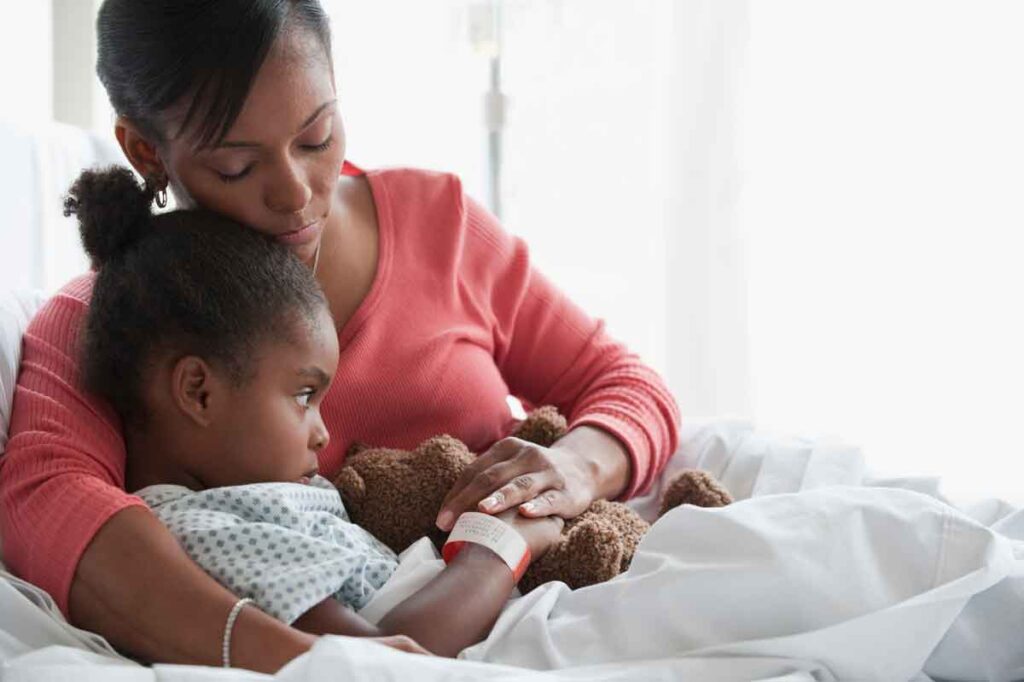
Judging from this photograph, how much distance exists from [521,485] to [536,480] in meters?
0.03

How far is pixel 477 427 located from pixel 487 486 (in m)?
0.28

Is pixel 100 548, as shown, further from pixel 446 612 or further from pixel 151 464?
pixel 446 612

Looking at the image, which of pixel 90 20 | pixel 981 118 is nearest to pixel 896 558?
pixel 981 118

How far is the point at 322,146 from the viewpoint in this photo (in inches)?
53.4

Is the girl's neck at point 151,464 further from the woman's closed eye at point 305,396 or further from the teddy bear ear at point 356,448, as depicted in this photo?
the teddy bear ear at point 356,448

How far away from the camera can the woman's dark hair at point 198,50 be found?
1268mm

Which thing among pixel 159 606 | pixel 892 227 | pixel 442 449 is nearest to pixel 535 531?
pixel 442 449

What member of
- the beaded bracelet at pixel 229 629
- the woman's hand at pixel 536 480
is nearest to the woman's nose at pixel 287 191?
the woman's hand at pixel 536 480

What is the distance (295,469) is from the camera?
4.04ft

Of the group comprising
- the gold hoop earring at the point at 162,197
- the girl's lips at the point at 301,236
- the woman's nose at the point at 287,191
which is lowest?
the girl's lips at the point at 301,236

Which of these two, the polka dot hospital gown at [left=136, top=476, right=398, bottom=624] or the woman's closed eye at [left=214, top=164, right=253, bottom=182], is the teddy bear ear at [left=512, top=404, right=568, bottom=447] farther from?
the woman's closed eye at [left=214, top=164, right=253, bottom=182]

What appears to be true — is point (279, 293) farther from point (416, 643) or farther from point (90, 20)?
point (90, 20)

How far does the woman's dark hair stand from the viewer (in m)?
1.27

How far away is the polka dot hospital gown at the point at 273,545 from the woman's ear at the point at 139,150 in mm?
425
